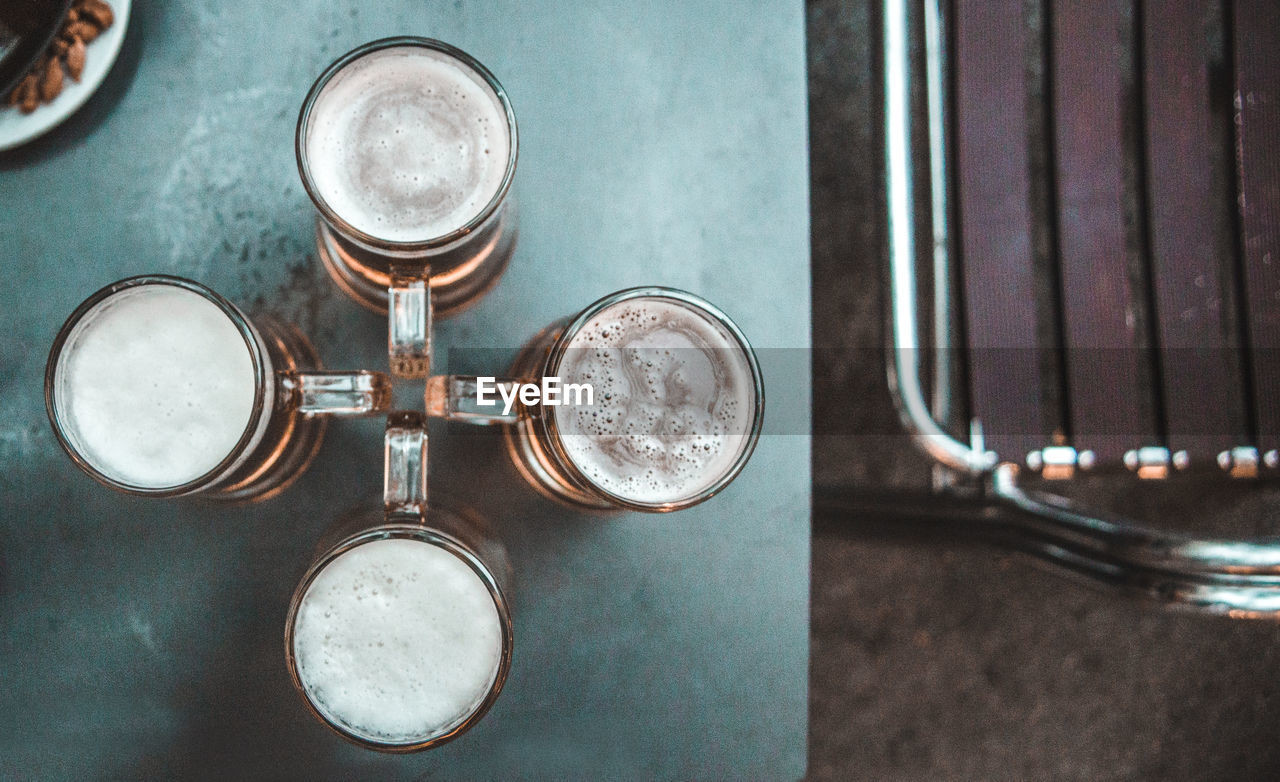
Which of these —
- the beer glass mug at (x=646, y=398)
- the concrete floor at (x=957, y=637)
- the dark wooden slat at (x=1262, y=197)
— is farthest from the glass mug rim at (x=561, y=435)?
the concrete floor at (x=957, y=637)

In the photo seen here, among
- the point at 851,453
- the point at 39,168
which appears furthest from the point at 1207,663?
the point at 39,168

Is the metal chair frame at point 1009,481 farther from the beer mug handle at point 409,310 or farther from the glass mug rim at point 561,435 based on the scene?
the beer mug handle at point 409,310

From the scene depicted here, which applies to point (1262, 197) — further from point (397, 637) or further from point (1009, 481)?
point (397, 637)

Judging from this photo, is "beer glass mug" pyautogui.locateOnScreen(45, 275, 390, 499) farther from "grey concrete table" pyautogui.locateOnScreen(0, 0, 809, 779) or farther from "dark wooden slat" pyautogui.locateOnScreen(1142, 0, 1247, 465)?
"dark wooden slat" pyautogui.locateOnScreen(1142, 0, 1247, 465)

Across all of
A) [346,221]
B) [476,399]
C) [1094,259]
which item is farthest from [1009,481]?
[346,221]

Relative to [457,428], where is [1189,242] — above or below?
above

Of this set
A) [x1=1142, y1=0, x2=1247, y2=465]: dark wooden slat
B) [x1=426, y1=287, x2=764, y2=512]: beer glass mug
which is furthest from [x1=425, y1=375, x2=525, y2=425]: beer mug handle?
[x1=1142, y1=0, x2=1247, y2=465]: dark wooden slat

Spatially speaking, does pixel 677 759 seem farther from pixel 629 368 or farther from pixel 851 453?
pixel 851 453
